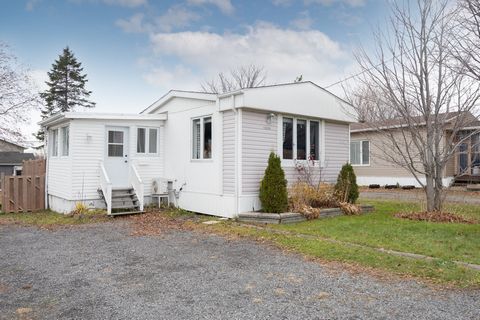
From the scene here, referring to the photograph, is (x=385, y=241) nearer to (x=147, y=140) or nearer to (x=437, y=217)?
(x=437, y=217)

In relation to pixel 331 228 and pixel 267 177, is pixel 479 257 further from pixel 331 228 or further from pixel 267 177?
pixel 267 177

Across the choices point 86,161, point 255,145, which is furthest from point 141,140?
point 255,145

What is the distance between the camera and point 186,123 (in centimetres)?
1108

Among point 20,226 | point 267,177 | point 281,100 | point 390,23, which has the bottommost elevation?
point 20,226

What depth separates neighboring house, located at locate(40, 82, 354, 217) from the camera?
31.3 ft

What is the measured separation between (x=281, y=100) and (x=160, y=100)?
449 centimetres

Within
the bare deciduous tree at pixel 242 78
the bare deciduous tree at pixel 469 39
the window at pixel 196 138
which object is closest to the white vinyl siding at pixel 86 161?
the window at pixel 196 138

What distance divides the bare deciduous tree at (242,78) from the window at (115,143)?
20501 mm

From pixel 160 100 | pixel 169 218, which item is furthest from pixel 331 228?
pixel 160 100

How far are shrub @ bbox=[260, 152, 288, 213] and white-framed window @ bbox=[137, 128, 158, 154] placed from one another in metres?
4.68

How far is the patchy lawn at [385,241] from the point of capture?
483cm

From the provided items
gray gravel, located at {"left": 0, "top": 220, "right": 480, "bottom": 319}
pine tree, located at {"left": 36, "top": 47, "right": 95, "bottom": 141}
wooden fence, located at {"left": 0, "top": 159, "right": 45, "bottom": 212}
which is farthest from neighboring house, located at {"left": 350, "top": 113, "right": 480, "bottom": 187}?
pine tree, located at {"left": 36, "top": 47, "right": 95, "bottom": 141}

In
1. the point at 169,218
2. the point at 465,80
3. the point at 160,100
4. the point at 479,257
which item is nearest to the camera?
the point at 479,257

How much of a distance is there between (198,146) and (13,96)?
1282cm
